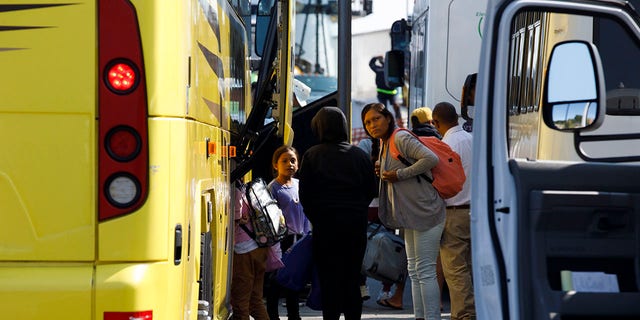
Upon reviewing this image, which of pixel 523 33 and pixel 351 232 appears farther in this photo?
pixel 351 232

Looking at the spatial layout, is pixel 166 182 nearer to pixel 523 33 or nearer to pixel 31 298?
pixel 31 298

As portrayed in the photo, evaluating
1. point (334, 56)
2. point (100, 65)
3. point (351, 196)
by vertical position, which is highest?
point (334, 56)

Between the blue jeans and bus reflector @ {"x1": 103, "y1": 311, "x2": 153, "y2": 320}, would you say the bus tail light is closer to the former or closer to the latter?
bus reflector @ {"x1": 103, "y1": 311, "x2": 153, "y2": 320}

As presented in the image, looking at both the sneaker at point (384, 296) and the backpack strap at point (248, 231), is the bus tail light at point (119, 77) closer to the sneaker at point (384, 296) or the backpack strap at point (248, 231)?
the backpack strap at point (248, 231)

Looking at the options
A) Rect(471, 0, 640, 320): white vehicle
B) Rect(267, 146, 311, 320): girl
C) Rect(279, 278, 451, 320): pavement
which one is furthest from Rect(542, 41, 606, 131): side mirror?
Rect(279, 278, 451, 320): pavement

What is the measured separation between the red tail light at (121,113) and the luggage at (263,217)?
12.1 feet

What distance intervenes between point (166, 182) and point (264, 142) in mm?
3510

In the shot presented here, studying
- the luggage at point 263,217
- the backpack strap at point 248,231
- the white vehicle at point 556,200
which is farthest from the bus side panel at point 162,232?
the backpack strap at point 248,231

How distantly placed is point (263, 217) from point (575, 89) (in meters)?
4.51

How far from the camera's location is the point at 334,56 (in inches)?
1016

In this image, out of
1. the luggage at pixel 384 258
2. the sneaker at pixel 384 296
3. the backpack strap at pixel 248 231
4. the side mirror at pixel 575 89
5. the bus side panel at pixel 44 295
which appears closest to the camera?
the side mirror at pixel 575 89

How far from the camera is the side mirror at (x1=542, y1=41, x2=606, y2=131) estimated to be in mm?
4293

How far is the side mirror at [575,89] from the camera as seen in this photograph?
4.29 m

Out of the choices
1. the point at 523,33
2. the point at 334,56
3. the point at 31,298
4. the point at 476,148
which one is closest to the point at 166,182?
the point at 31,298
